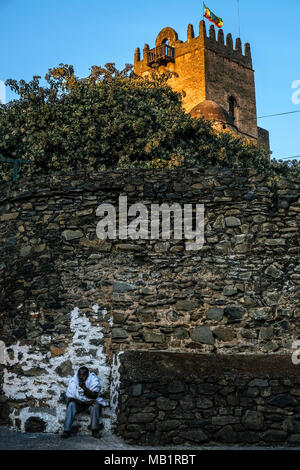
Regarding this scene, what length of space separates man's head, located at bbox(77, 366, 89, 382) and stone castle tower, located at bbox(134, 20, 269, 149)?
2781 centimetres

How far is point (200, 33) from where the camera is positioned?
115ft

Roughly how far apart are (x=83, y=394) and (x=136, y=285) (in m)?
1.50

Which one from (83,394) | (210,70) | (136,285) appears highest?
(210,70)

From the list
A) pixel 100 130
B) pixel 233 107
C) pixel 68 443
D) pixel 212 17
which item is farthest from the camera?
pixel 233 107

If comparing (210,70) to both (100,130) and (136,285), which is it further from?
(136,285)

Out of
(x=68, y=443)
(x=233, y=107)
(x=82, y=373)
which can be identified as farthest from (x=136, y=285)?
(x=233, y=107)

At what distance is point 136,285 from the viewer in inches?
304

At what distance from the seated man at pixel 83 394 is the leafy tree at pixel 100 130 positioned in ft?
25.2

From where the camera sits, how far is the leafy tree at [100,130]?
14688mm

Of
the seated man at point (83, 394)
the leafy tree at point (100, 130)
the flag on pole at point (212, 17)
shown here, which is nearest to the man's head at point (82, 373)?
the seated man at point (83, 394)

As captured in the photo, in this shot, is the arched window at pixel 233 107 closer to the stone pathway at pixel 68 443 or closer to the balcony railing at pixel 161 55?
the balcony railing at pixel 161 55

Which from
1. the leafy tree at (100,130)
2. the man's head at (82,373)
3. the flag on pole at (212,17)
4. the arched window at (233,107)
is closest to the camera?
the man's head at (82,373)

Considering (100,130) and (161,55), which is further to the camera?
(161,55)
